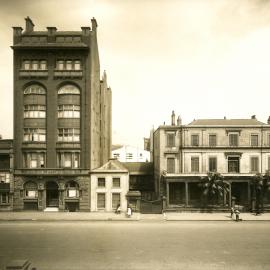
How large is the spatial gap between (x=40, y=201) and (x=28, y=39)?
1993cm

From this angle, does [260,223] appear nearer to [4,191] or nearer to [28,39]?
[4,191]

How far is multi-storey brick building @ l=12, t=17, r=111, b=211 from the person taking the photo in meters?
44.8

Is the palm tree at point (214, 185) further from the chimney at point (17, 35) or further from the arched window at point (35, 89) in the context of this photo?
the chimney at point (17, 35)

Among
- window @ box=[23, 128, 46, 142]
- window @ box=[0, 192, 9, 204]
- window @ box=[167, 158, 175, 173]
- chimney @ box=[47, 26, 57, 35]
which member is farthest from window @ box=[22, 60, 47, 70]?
window @ box=[167, 158, 175, 173]

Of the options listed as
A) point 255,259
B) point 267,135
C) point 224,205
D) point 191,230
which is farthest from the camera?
Result: point 267,135

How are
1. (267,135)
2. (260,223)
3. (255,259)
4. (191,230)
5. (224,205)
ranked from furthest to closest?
(267,135) → (224,205) → (260,223) → (191,230) → (255,259)

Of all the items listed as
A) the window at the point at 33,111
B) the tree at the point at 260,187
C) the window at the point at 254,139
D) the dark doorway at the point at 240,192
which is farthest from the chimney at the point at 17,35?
the tree at the point at 260,187

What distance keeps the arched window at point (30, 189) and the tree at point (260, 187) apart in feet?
87.7

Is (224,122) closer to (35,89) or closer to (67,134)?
(67,134)

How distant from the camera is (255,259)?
65.5 ft

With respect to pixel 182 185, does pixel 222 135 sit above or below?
above

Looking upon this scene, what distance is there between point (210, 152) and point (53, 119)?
2036 centimetres

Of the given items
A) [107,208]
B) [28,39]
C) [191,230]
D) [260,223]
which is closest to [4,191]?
[107,208]

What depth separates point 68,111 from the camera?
149ft
